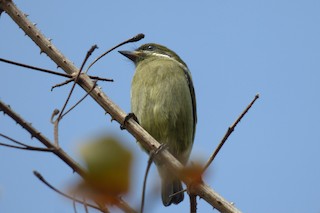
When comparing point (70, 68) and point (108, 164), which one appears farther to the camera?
point (70, 68)

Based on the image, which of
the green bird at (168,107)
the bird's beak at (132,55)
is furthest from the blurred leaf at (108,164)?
the bird's beak at (132,55)

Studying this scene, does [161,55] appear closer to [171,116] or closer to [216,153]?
[171,116]

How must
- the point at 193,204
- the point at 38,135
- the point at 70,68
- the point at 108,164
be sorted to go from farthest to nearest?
1. the point at 70,68
2. the point at 193,204
3. the point at 38,135
4. the point at 108,164

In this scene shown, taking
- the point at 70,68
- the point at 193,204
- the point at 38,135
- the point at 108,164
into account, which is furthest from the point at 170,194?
the point at 108,164

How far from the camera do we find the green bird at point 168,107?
4570mm

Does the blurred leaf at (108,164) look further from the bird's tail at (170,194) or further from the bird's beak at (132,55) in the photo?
the bird's beak at (132,55)

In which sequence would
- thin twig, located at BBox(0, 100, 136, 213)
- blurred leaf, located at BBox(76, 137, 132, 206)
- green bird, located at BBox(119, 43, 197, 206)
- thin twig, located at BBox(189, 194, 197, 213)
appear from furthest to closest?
green bird, located at BBox(119, 43, 197, 206)
thin twig, located at BBox(189, 194, 197, 213)
thin twig, located at BBox(0, 100, 136, 213)
blurred leaf, located at BBox(76, 137, 132, 206)

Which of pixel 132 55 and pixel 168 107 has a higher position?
pixel 132 55

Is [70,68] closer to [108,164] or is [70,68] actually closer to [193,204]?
[193,204]

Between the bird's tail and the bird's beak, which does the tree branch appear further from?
the bird's beak

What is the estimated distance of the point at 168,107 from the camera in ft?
15.1

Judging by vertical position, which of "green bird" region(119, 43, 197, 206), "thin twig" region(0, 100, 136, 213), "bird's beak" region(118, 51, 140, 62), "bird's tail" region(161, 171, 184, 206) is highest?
"bird's beak" region(118, 51, 140, 62)

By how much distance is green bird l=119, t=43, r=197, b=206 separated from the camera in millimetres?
4570

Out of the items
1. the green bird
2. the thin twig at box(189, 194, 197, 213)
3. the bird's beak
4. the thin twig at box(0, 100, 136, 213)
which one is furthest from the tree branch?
the bird's beak
